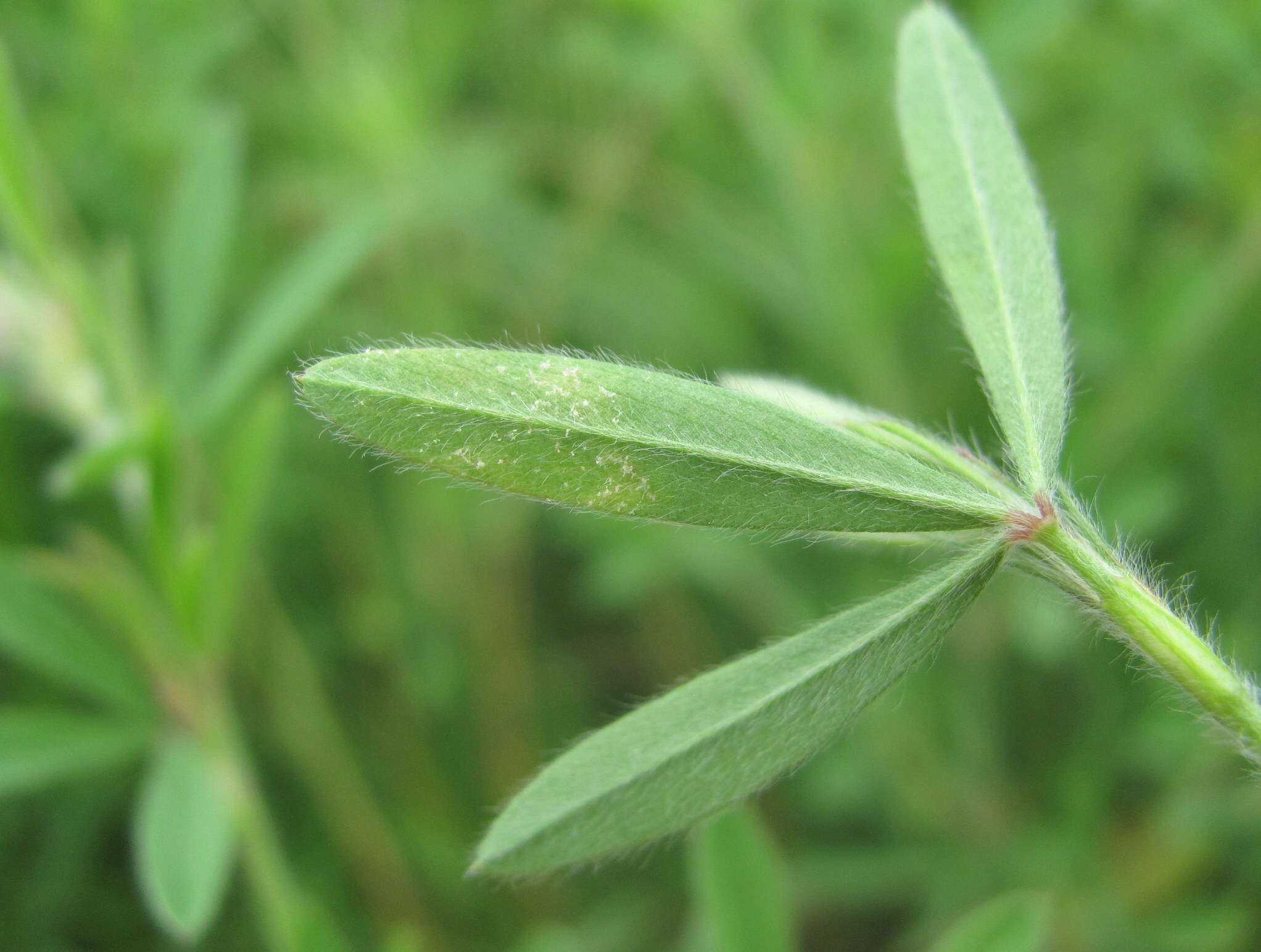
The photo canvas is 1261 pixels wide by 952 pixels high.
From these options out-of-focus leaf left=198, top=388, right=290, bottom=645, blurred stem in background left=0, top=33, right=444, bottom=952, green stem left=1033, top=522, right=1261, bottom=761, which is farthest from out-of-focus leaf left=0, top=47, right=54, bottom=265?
green stem left=1033, top=522, right=1261, bottom=761

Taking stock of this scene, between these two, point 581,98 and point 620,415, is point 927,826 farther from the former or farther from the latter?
point 581,98

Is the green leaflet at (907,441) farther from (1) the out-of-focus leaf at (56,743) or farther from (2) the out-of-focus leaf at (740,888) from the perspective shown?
(1) the out-of-focus leaf at (56,743)

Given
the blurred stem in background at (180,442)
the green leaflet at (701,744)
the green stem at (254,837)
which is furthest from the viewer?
the green stem at (254,837)

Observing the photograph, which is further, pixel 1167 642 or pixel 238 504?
A: pixel 238 504

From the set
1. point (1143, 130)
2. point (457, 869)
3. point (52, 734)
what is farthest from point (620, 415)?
point (1143, 130)

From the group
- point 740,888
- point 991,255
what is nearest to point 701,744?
point 991,255

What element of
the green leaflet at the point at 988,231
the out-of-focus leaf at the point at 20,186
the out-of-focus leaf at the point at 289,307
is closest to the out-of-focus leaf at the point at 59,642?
the out-of-focus leaf at the point at 289,307

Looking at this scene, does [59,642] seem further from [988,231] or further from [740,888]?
[988,231]
